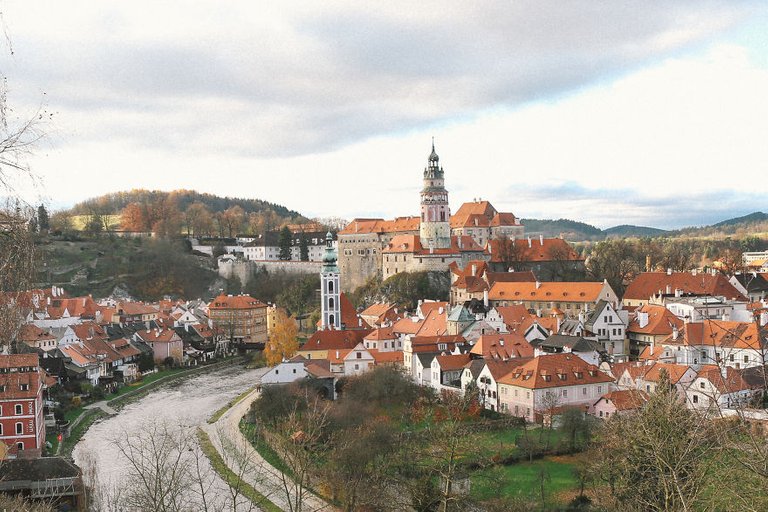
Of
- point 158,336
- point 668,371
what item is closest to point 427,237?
point 158,336

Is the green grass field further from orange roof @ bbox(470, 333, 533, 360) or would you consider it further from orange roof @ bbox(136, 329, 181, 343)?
orange roof @ bbox(136, 329, 181, 343)

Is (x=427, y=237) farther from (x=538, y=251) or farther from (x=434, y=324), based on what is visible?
(x=434, y=324)

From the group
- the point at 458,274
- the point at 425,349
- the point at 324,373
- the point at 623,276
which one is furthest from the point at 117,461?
the point at 623,276

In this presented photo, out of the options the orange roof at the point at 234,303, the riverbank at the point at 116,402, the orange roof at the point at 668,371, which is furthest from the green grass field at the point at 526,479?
the orange roof at the point at 234,303

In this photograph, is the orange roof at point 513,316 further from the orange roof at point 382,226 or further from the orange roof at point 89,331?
the orange roof at point 382,226

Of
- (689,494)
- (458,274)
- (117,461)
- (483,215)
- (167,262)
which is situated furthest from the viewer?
(167,262)

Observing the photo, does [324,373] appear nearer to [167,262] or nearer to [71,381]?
[71,381]
